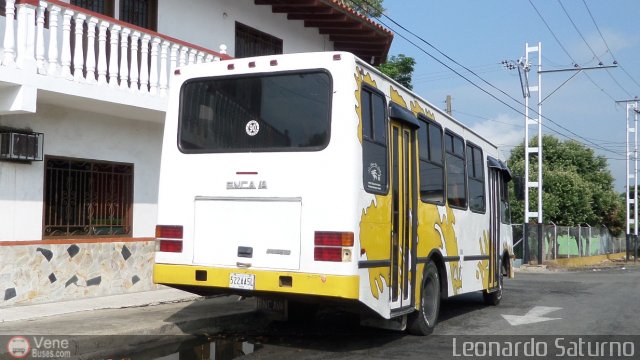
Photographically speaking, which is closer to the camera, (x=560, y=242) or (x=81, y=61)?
(x=81, y=61)

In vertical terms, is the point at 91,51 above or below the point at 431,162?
above

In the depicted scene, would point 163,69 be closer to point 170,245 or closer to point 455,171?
point 170,245

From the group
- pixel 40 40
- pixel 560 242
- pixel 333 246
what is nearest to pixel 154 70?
pixel 40 40

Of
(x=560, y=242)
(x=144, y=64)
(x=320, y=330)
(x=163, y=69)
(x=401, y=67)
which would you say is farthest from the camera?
(x=560, y=242)

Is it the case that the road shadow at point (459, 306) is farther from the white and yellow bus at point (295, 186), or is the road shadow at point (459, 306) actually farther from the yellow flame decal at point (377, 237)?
the yellow flame decal at point (377, 237)

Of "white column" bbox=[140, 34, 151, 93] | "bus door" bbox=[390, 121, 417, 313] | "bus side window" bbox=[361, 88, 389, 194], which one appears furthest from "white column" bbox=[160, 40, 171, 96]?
"bus side window" bbox=[361, 88, 389, 194]

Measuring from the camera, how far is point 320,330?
29.9 ft

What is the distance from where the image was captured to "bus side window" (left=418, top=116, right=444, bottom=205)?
8.68 meters

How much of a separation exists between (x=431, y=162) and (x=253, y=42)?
777 centimetres

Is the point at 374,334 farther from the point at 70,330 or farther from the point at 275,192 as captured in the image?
the point at 70,330

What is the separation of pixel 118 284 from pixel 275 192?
519 cm

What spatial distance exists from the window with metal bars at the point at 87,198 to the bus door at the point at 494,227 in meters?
6.41

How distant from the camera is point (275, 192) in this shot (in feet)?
23.1

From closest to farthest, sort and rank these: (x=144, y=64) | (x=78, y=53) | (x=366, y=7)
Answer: (x=78, y=53) → (x=144, y=64) → (x=366, y=7)
